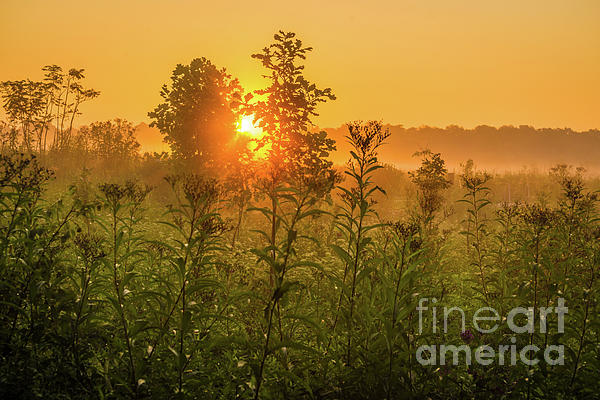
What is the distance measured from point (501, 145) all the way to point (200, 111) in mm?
79937

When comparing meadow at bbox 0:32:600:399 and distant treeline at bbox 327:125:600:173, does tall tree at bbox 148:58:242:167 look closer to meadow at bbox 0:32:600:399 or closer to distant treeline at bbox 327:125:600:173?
meadow at bbox 0:32:600:399

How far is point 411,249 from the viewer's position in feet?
15.2

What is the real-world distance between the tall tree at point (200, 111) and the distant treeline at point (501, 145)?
67.0m

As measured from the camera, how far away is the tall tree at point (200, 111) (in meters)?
15.4

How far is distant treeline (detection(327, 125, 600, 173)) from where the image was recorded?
80.6 metres

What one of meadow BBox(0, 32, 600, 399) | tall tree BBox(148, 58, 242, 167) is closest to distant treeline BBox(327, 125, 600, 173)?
tall tree BBox(148, 58, 242, 167)

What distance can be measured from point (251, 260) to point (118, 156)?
2346 cm

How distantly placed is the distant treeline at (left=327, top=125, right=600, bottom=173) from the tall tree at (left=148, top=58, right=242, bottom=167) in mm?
67045

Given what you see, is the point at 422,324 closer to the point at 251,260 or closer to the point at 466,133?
the point at 251,260
